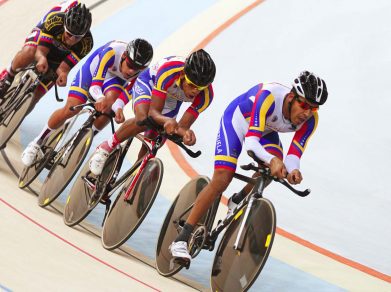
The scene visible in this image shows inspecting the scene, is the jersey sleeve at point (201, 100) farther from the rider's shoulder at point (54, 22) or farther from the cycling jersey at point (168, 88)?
the rider's shoulder at point (54, 22)

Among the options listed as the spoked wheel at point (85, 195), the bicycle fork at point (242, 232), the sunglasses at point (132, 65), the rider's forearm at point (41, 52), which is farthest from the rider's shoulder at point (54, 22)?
the bicycle fork at point (242, 232)

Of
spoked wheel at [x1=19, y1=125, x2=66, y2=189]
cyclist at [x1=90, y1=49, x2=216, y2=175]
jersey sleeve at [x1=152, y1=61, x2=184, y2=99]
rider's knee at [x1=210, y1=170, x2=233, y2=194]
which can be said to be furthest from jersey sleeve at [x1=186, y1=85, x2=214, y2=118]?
spoked wheel at [x1=19, y1=125, x2=66, y2=189]

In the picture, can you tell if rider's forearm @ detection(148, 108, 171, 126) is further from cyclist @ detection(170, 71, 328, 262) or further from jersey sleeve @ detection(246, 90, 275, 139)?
jersey sleeve @ detection(246, 90, 275, 139)

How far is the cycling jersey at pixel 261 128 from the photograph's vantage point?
15.9 feet

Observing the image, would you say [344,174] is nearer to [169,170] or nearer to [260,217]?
[169,170]

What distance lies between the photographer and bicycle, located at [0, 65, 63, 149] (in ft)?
22.5

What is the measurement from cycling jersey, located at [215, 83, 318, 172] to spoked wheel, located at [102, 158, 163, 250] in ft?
1.60

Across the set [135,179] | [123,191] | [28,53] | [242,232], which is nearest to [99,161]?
[123,191]

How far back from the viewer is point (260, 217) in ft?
15.7

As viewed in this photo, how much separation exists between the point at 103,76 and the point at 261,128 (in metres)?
1.62

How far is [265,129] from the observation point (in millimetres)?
5191

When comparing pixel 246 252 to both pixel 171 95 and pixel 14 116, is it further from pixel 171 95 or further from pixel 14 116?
pixel 14 116

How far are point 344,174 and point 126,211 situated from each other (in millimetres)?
2930

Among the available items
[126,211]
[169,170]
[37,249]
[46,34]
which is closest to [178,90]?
[126,211]
